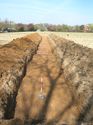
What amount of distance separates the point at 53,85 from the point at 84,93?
3973 millimetres

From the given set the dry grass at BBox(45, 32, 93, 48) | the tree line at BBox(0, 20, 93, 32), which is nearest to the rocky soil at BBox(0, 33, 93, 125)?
the dry grass at BBox(45, 32, 93, 48)

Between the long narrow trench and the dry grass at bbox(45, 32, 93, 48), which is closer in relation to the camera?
the long narrow trench

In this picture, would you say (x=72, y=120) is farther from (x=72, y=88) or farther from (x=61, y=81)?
(x=61, y=81)

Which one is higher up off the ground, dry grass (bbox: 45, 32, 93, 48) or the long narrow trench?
the long narrow trench

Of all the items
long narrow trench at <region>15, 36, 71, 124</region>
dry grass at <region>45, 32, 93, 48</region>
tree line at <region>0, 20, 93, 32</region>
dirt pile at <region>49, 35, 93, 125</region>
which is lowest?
tree line at <region>0, 20, 93, 32</region>

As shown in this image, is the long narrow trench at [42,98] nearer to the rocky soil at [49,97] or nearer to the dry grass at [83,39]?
the rocky soil at [49,97]

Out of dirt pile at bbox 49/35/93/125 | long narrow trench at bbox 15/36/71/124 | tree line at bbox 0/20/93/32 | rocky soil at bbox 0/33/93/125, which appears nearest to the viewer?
dirt pile at bbox 49/35/93/125

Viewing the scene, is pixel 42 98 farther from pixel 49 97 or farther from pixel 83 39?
pixel 83 39

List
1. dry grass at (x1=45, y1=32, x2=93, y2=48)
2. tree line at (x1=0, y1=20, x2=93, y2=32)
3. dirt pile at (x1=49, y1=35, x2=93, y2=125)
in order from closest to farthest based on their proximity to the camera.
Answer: dirt pile at (x1=49, y1=35, x2=93, y2=125), dry grass at (x1=45, y1=32, x2=93, y2=48), tree line at (x1=0, y1=20, x2=93, y2=32)

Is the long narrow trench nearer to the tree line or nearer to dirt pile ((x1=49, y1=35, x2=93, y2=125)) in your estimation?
dirt pile ((x1=49, y1=35, x2=93, y2=125))

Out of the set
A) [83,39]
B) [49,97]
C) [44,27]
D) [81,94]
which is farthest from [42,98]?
[44,27]

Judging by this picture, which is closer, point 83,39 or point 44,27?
point 83,39

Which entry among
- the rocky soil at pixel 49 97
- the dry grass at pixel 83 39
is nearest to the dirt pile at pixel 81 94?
the rocky soil at pixel 49 97

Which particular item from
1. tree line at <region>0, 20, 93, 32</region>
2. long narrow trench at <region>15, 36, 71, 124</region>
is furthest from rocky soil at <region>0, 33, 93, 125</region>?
tree line at <region>0, 20, 93, 32</region>
